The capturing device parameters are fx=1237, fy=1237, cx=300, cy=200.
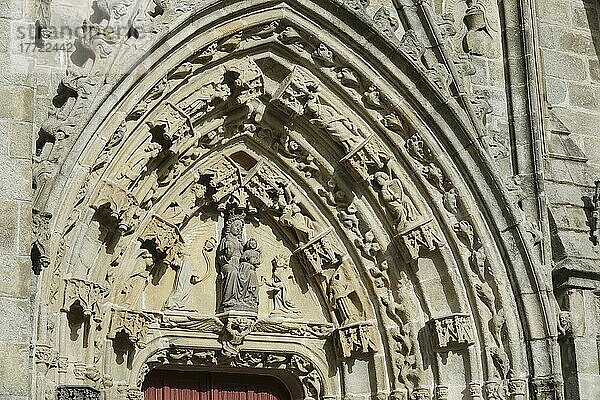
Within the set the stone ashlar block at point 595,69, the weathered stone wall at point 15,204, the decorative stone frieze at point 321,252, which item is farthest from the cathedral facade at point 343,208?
the weathered stone wall at point 15,204

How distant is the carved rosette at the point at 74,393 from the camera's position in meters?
7.27

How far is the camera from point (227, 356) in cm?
875

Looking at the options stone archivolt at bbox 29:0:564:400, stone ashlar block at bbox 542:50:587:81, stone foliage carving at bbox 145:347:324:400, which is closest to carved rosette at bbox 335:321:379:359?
stone archivolt at bbox 29:0:564:400

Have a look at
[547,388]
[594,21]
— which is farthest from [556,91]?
[547,388]

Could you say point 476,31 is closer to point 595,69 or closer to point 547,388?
point 595,69

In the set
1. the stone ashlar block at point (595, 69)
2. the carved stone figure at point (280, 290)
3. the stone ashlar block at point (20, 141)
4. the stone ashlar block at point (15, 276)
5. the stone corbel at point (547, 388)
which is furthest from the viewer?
the stone ashlar block at point (595, 69)

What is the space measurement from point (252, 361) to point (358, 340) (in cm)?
78

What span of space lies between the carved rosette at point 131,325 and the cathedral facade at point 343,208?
0.01m

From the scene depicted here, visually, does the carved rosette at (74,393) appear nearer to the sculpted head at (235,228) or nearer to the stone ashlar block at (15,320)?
the stone ashlar block at (15,320)

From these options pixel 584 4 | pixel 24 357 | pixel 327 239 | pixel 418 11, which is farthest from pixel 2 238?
pixel 584 4

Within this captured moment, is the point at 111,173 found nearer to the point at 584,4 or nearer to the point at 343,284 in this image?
the point at 343,284

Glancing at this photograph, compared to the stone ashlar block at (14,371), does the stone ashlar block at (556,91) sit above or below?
above

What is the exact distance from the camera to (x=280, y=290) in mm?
9102

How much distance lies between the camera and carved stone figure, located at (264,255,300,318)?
358 inches
